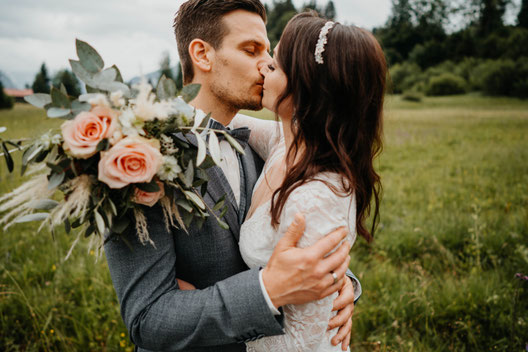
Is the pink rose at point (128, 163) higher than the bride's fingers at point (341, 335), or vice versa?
the pink rose at point (128, 163)

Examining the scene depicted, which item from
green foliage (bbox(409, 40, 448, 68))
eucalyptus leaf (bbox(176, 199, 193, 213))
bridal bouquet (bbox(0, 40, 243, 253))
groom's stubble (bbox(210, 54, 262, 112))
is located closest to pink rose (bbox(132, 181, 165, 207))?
bridal bouquet (bbox(0, 40, 243, 253))

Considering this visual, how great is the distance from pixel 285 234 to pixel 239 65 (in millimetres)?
1526

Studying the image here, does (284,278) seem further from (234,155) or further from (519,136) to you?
(519,136)

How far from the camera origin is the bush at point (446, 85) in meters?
37.0

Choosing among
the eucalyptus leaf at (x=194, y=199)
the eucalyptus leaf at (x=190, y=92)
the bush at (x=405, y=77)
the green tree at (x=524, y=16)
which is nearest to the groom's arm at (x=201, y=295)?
the eucalyptus leaf at (x=194, y=199)

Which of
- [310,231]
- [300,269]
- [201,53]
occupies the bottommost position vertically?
[300,269]

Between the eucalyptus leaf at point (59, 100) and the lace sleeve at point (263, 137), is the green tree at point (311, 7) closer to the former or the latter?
the lace sleeve at point (263, 137)

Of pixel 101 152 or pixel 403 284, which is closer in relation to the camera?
pixel 101 152

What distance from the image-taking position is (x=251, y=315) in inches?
55.3

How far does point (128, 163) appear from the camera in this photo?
1.14 meters

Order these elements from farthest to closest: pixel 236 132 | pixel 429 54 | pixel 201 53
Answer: pixel 429 54
pixel 201 53
pixel 236 132

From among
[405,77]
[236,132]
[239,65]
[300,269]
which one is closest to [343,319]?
[300,269]

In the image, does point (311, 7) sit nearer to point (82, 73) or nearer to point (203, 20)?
point (203, 20)

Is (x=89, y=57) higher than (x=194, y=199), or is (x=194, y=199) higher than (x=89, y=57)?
(x=89, y=57)
